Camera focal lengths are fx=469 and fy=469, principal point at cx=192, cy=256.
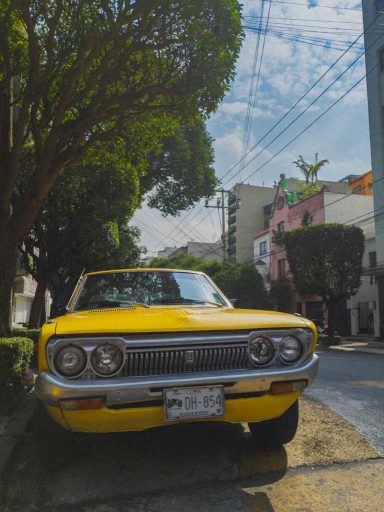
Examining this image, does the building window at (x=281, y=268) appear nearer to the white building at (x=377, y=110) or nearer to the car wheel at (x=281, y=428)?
the white building at (x=377, y=110)

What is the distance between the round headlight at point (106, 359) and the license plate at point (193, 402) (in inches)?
14.7

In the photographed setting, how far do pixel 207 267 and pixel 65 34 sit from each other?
134ft

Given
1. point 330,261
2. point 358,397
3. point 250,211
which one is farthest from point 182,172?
point 250,211

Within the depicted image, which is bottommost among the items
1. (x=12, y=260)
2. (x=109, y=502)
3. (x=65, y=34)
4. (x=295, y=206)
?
(x=109, y=502)

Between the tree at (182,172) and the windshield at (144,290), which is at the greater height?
the tree at (182,172)

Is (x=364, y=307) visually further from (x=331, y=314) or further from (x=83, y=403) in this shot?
(x=83, y=403)

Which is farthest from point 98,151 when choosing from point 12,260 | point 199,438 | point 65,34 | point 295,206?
point 295,206

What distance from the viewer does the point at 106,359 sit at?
10.1 feet

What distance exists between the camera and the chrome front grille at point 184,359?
3.11m

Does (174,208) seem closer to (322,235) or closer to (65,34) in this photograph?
(322,235)

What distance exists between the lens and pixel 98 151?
394 inches

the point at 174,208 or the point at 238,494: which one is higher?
the point at 174,208

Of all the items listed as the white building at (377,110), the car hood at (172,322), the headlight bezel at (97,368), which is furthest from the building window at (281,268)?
the headlight bezel at (97,368)

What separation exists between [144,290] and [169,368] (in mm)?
1717
